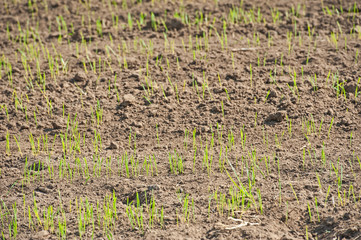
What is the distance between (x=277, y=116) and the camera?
405cm

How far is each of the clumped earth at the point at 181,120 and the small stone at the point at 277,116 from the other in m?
0.01

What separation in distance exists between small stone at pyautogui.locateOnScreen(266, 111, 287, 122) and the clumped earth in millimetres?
10

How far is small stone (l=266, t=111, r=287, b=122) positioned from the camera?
13.3 feet

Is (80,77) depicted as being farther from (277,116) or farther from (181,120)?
(277,116)

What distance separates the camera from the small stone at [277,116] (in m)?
4.05

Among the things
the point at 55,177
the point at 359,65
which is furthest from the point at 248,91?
the point at 55,177

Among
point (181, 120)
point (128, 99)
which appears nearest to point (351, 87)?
point (181, 120)

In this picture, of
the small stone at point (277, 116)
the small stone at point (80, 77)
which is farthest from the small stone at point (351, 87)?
the small stone at point (80, 77)

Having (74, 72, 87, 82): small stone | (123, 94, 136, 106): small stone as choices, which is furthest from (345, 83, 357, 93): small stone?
(74, 72, 87, 82): small stone

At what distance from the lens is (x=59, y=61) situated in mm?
5156

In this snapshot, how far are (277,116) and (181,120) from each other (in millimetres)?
787

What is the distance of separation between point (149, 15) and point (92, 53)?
3.24 ft

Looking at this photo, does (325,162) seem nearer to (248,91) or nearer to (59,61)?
(248,91)

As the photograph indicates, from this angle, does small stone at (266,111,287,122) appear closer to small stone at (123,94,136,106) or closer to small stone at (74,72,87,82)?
small stone at (123,94,136,106)
